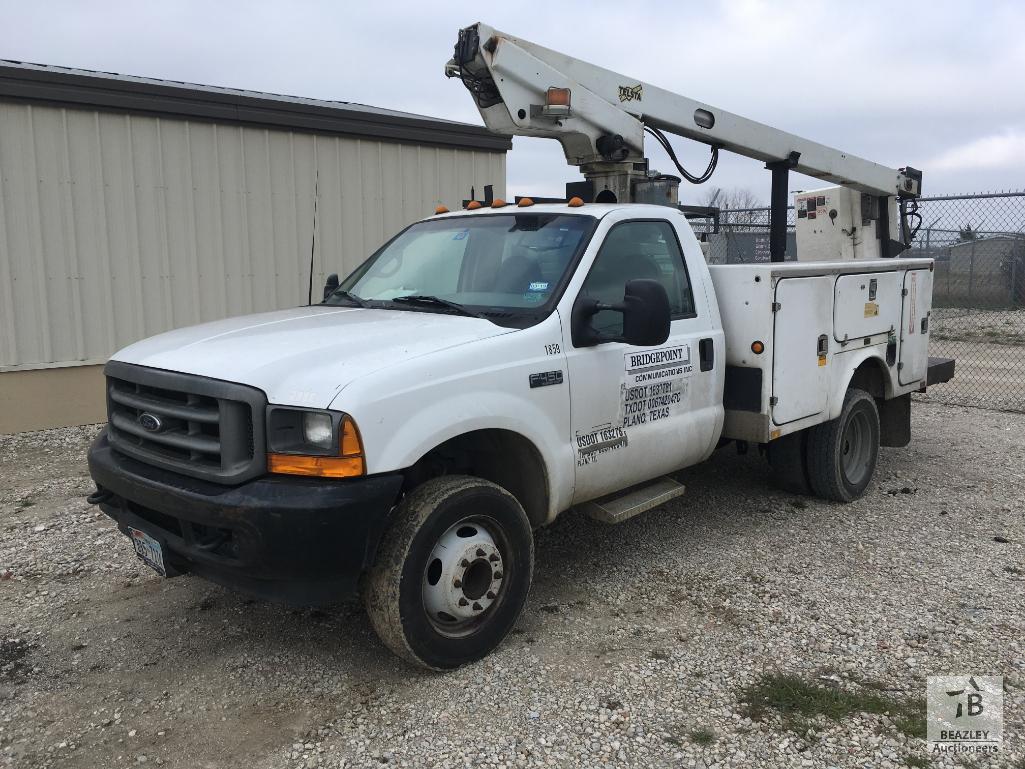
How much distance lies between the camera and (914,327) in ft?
21.9

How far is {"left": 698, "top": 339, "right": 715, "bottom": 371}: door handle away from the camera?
4.88m

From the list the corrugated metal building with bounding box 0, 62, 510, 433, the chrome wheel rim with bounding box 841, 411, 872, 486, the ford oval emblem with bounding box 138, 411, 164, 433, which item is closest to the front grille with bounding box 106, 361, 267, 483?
the ford oval emblem with bounding box 138, 411, 164, 433

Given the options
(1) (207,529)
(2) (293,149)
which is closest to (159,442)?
(1) (207,529)

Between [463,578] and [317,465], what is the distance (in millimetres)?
878

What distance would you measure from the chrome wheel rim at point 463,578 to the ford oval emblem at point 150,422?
127 cm

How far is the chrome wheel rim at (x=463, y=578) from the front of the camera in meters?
3.57

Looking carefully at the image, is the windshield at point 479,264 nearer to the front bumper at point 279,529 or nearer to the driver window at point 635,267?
the driver window at point 635,267

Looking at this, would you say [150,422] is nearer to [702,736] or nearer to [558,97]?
[702,736]

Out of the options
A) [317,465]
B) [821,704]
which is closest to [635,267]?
[317,465]

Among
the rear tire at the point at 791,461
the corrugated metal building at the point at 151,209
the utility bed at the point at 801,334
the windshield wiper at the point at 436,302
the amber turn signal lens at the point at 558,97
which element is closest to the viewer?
the windshield wiper at the point at 436,302

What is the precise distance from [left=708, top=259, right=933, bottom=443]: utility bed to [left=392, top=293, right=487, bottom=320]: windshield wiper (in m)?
1.82

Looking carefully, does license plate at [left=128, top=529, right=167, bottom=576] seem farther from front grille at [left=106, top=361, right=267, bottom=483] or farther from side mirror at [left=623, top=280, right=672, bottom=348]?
side mirror at [left=623, top=280, right=672, bottom=348]

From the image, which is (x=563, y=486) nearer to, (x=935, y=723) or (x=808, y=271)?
(x=935, y=723)

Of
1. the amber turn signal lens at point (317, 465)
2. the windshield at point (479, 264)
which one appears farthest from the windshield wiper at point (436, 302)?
the amber turn signal lens at point (317, 465)
